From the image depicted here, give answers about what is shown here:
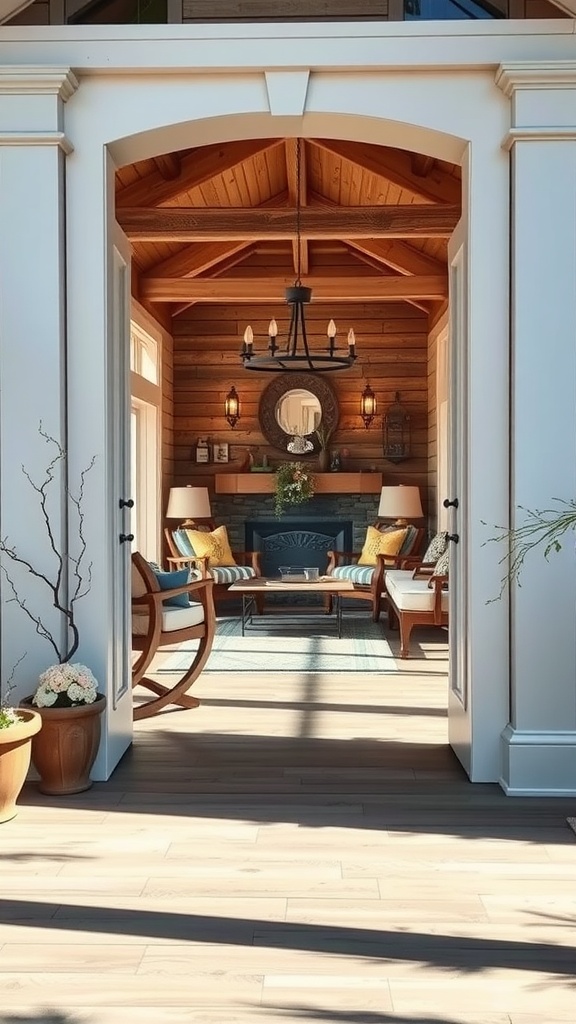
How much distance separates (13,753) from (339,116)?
2.70 meters

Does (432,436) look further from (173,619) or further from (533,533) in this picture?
(533,533)

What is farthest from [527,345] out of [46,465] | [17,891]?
[17,891]

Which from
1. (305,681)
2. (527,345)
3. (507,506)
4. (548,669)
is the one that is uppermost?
(527,345)

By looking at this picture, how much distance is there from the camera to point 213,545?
8.77 metres

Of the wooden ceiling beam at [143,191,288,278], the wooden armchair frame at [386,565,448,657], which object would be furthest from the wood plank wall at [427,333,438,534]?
the wooden armchair frame at [386,565,448,657]

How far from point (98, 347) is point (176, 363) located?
19.9 feet

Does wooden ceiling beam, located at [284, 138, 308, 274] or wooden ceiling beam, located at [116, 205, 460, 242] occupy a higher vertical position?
wooden ceiling beam, located at [284, 138, 308, 274]

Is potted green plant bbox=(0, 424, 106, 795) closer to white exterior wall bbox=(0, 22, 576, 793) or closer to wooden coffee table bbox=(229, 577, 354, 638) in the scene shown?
white exterior wall bbox=(0, 22, 576, 793)

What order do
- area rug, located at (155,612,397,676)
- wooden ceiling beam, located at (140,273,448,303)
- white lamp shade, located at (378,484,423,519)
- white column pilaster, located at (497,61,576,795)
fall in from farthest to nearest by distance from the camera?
1. white lamp shade, located at (378,484,423,519)
2. wooden ceiling beam, located at (140,273,448,303)
3. area rug, located at (155,612,397,676)
4. white column pilaster, located at (497,61,576,795)

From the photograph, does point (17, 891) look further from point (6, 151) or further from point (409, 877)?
point (6, 151)

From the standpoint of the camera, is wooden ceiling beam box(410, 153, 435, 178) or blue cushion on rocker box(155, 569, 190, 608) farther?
wooden ceiling beam box(410, 153, 435, 178)

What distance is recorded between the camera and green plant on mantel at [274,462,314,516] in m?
9.19

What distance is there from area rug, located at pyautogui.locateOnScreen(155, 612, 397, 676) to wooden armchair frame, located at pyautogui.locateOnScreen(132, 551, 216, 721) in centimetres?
80

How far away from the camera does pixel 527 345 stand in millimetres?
3492
